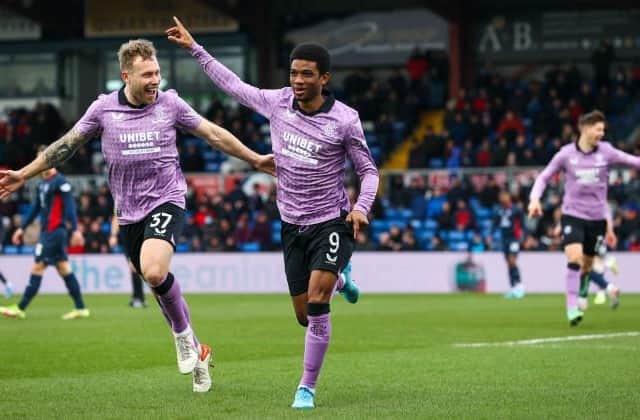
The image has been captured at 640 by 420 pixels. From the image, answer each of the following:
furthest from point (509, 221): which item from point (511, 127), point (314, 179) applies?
point (314, 179)

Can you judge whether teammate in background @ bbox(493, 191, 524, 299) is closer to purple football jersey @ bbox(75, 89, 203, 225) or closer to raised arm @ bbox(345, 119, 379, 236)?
purple football jersey @ bbox(75, 89, 203, 225)

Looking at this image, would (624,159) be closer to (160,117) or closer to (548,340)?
(548,340)

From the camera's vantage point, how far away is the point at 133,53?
31.1 feet

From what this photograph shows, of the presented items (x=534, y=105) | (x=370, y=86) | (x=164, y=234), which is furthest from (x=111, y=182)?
(x=370, y=86)

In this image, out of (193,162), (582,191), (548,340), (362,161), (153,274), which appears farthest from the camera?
(193,162)

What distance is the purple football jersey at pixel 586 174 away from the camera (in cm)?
1605

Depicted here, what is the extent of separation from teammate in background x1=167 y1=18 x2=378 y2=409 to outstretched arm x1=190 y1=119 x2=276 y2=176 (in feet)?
0.73

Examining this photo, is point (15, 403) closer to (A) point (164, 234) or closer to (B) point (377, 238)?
(A) point (164, 234)

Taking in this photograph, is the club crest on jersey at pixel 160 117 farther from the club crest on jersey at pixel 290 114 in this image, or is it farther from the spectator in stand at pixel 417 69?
the spectator in stand at pixel 417 69

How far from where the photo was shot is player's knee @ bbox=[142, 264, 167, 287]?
9.26 meters

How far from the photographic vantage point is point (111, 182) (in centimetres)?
979

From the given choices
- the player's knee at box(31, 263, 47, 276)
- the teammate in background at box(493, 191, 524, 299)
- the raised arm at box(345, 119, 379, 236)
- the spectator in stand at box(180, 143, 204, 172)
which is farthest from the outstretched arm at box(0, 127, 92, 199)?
the spectator in stand at box(180, 143, 204, 172)

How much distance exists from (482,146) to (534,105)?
261 centimetres

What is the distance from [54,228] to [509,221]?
11.2m
